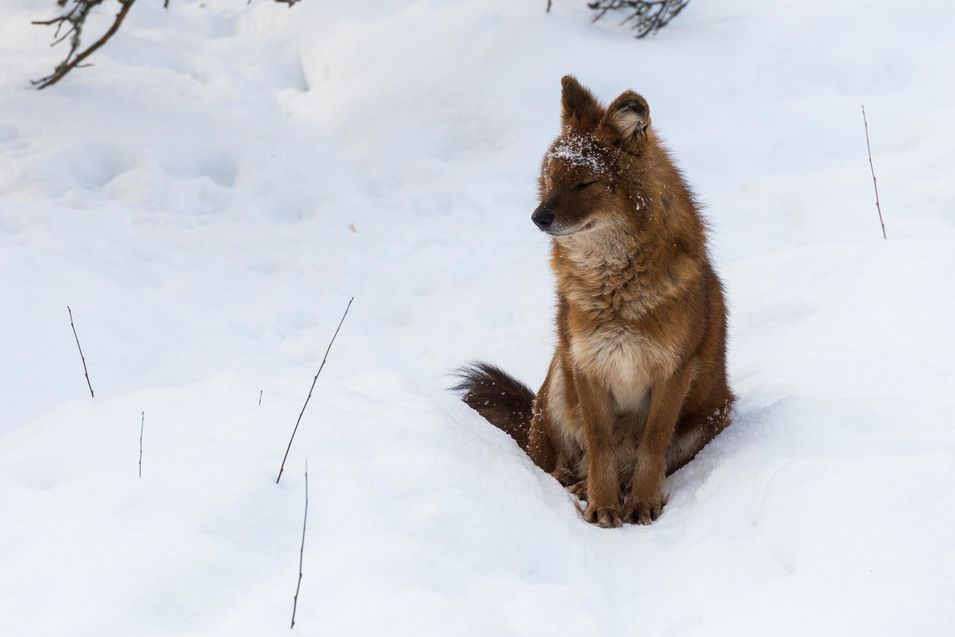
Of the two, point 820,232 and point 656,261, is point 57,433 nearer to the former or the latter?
point 656,261

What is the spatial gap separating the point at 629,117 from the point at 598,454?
49.9 inches

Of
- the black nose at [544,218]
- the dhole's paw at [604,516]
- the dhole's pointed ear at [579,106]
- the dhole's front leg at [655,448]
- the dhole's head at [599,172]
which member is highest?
the dhole's pointed ear at [579,106]

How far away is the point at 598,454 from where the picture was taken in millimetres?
3658

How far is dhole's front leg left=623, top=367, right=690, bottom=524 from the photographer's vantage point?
3.55 m

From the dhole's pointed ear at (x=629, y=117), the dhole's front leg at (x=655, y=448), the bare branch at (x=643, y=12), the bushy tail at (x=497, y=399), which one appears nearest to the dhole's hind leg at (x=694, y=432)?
the dhole's front leg at (x=655, y=448)

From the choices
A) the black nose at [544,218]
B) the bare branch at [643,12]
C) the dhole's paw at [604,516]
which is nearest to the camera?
the black nose at [544,218]

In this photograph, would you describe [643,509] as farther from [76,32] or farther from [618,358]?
[76,32]

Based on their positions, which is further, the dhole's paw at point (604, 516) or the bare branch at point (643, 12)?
the bare branch at point (643, 12)

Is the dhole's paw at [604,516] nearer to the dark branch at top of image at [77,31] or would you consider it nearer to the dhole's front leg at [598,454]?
the dhole's front leg at [598,454]

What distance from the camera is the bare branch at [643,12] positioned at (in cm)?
876

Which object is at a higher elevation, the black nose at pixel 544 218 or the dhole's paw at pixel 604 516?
the black nose at pixel 544 218

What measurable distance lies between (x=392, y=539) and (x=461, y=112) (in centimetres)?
Answer: 626

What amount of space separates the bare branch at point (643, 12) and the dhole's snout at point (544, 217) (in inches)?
231

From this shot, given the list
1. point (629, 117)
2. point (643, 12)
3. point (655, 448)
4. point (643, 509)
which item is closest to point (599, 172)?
point (629, 117)
